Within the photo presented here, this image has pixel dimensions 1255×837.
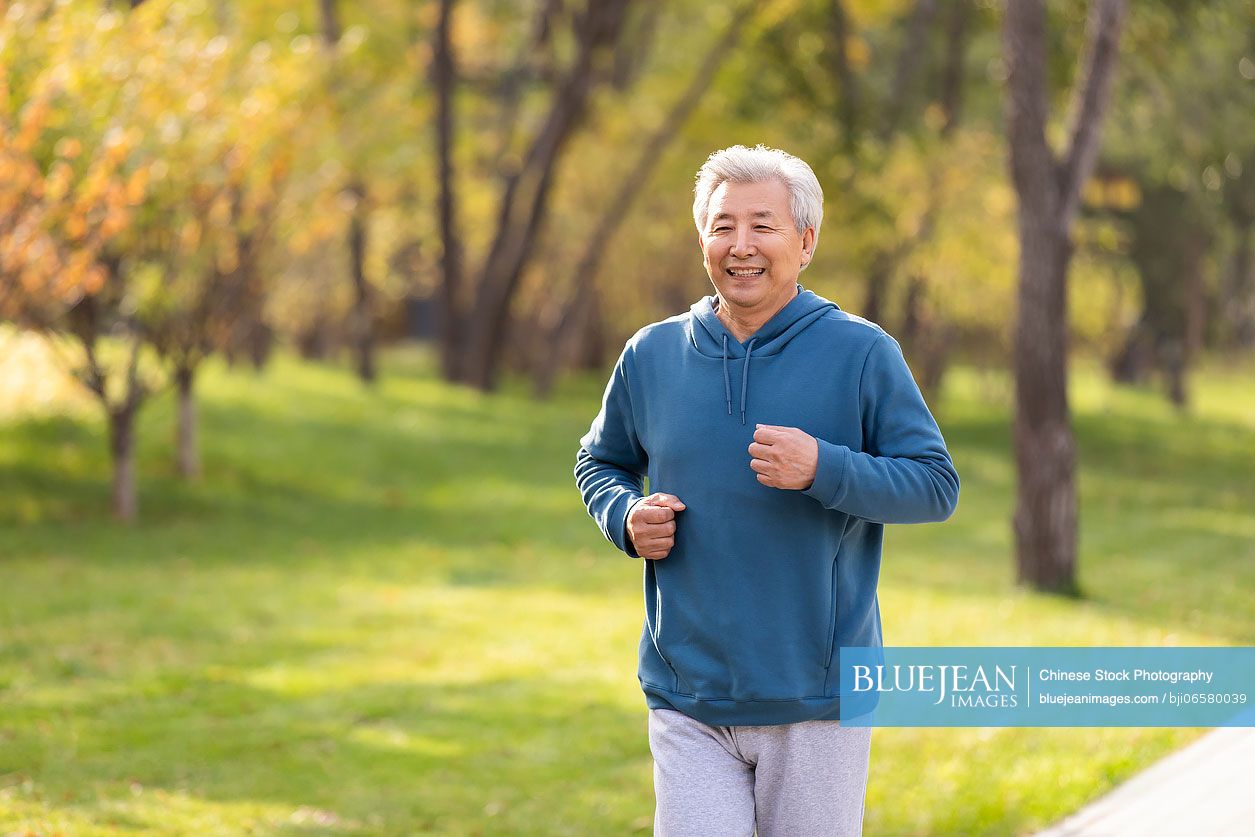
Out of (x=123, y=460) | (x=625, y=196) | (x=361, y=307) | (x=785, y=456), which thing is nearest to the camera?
(x=785, y=456)

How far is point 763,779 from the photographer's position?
3496mm

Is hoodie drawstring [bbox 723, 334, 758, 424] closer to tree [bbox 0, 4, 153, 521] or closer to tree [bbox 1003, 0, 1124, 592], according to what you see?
tree [bbox 0, 4, 153, 521]

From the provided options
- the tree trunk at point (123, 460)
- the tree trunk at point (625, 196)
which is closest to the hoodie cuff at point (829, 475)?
the tree trunk at point (123, 460)

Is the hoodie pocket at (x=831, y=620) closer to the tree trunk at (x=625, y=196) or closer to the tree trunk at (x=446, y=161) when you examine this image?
the tree trunk at (x=625, y=196)

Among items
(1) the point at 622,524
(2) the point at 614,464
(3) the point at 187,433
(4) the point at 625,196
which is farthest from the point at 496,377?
(1) the point at 622,524

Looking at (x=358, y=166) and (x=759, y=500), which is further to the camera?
(x=358, y=166)

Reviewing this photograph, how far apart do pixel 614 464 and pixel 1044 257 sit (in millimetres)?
8109

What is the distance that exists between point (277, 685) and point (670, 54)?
22702 mm

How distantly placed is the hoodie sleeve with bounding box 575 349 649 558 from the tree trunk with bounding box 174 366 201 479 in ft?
43.4

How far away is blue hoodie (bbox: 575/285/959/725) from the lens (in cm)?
338

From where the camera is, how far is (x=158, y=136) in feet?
42.7

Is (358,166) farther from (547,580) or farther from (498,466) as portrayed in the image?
(547,580)

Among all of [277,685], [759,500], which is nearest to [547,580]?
[277,685]

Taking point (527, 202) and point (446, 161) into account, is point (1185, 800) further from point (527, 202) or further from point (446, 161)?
point (527, 202)
